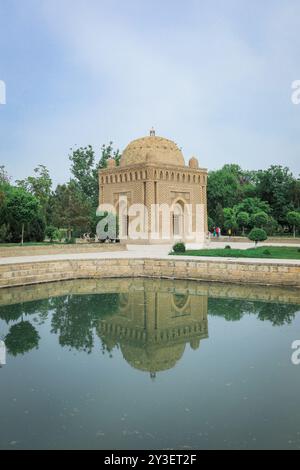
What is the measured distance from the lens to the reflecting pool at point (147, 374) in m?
4.20

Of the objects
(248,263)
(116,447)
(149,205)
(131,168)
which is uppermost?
(131,168)

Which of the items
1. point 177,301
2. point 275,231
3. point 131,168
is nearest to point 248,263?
point 177,301

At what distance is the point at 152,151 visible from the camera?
84.3 feet

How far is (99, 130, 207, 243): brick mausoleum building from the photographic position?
80.9 feet

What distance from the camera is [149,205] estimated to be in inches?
966

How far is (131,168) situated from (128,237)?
3.87m

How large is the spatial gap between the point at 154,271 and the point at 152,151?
1280 centimetres

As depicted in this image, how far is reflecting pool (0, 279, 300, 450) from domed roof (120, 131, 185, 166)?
16162mm

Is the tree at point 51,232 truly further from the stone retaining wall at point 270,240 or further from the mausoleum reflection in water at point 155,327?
the mausoleum reflection in water at point 155,327

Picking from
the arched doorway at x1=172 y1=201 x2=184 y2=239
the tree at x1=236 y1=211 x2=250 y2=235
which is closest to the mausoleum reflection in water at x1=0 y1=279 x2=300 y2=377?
the arched doorway at x1=172 y1=201 x2=184 y2=239

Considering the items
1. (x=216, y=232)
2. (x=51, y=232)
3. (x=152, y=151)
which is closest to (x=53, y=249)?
(x=51, y=232)

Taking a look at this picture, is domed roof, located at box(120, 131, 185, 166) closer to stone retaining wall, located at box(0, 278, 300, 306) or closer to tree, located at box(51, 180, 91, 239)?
tree, located at box(51, 180, 91, 239)

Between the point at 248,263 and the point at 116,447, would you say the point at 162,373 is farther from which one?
the point at 248,263

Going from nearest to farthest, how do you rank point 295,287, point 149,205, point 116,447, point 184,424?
point 116,447 < point 184,424 < point 295,287 < point 149,205
